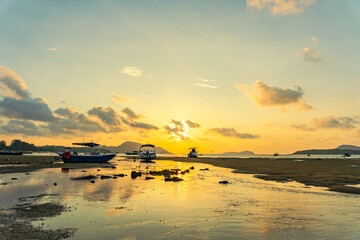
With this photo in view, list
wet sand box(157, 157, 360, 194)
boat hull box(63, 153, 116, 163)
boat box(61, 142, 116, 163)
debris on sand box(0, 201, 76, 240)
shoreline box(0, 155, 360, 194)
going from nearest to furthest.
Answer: debris on sand box(0, 201, 76, 240)
wet sand box(157, 157, 360, 194)
shoreline box(0, 155, 360, 194)
boat box(61, 142, 116, 163)
boat hull box(63, 153, 116, 163)

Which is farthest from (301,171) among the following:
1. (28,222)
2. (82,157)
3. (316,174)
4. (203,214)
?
(82,157)

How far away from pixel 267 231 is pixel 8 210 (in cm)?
1678

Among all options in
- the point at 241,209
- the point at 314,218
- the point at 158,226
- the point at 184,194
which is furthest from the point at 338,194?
the point at 158,226

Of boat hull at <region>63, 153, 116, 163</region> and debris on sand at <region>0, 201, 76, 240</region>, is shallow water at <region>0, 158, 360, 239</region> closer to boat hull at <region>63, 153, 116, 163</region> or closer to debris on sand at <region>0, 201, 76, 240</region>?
debris on sand at <region>0, 201, 76, 240</region>

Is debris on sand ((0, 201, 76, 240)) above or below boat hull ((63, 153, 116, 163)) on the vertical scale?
below

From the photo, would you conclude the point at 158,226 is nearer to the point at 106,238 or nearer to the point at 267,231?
the point at 106,238

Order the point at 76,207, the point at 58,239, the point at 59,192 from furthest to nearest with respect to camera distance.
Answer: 1. the point at 59,192
2. the point at 76,207
3. the point at 58,239

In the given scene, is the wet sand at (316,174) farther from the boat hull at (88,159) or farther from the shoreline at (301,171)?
the boat hull at (88,159)

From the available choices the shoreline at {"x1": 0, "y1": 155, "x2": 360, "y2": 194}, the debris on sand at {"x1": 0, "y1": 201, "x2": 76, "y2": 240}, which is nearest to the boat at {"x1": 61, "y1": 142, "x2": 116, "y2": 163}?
the shoreline at {"x1": 0, "y1": 155, "x2": 360, "y2": 194}

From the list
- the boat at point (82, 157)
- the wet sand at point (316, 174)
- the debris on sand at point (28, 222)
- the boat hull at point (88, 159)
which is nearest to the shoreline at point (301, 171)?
the wet sand at point (316, 174)

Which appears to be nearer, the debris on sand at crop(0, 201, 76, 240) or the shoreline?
the debris on sand at crop(0, 201, 76, 240)

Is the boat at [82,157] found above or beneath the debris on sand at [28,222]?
above

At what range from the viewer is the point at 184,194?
2398cm

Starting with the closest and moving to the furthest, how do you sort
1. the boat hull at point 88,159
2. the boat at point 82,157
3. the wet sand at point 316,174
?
1. the wet sand at point 316,174
2. the boat at point 82,157
3. the boat hull at point 88,159
